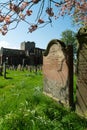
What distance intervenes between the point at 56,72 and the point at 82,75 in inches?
83.7

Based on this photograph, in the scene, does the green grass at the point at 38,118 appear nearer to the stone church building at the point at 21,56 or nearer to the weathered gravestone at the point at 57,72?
the weathered gravestone at the point at 57,72

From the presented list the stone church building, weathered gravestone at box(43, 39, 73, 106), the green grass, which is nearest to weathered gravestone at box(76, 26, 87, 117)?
the green grass

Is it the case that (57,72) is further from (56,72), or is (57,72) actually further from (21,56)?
(21,56)

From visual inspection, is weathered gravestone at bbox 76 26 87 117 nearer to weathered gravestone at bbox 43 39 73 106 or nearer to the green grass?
the green grass

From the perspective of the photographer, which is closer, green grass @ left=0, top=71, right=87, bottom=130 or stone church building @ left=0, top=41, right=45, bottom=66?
green grass @ left=0, top=71, right=87, bottom=130

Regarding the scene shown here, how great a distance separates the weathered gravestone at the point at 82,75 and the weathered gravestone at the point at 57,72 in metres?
0.74

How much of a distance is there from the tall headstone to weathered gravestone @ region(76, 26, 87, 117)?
784mm

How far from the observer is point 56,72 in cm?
1066

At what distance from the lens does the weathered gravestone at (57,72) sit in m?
9.68

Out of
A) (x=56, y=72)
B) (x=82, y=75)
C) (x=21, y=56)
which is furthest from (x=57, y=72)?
(x=21, y=56)

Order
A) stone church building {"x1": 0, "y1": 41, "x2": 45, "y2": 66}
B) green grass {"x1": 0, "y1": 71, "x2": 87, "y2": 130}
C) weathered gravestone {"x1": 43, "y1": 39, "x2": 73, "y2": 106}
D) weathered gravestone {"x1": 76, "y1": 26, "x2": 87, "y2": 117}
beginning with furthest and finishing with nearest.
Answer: stone church building {"x1": 0, "y1": 41, "x2": 45, "y2": 66} → weathered gravestone {"x1": 43, "y1": 39, "x2": 73, "y2": 106} → weathered gravestone {"x1": 76, "y1": 26, "x2": 87, "y2": 117} → green grass {"x1": 0, "y1": 71, "x2": 87, "y2": 130}

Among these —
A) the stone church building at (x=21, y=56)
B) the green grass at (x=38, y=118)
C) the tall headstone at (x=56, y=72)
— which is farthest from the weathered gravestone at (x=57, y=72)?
the stone church building at (x=21, y=56)

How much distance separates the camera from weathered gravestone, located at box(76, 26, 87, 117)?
333 inches

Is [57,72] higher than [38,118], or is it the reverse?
[57,72]
